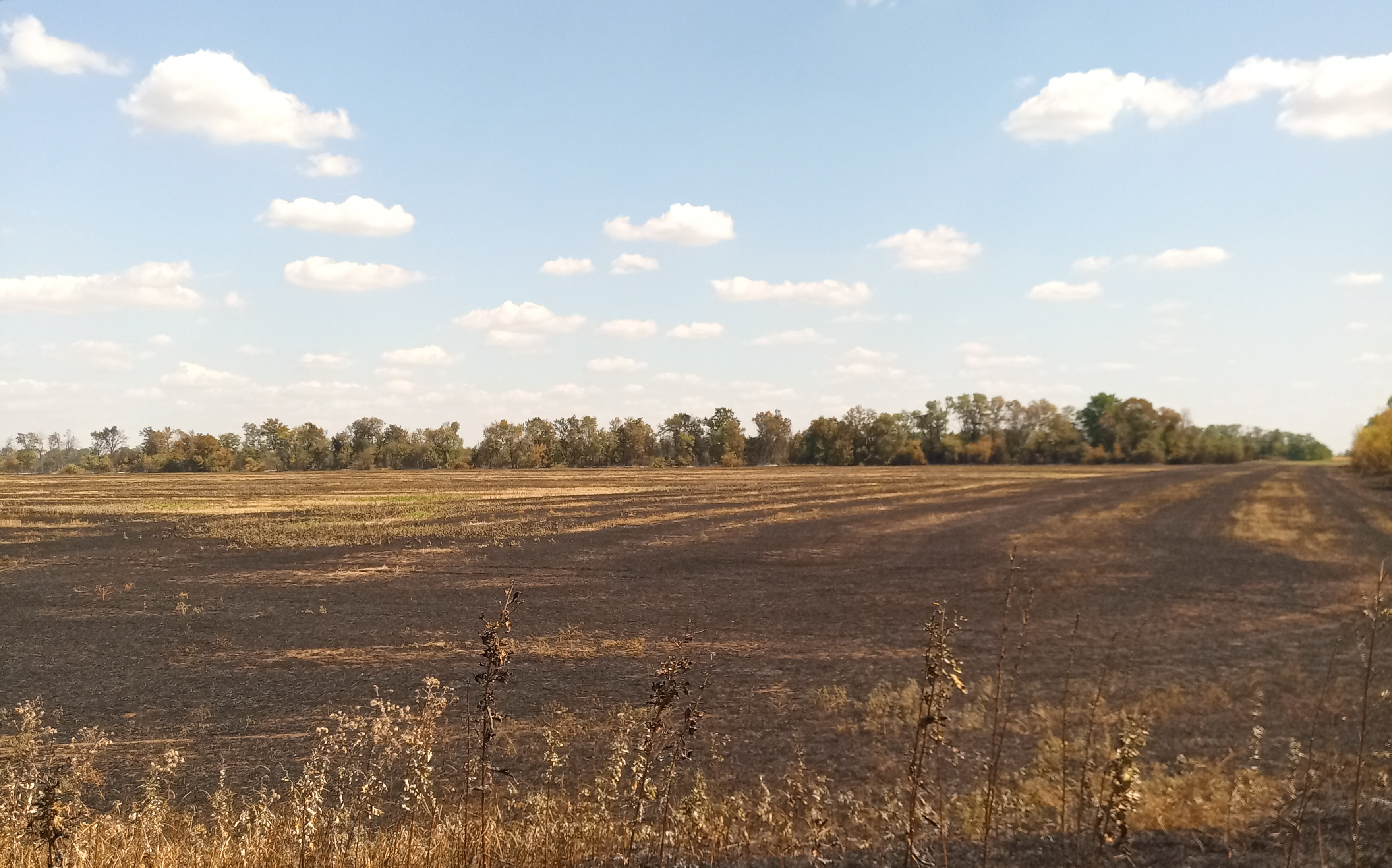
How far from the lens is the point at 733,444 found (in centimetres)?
13688

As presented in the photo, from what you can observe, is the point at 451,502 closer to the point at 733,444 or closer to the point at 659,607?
the point at 659,607

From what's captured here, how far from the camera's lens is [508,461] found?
130000mm

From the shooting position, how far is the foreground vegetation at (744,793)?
4441 millimetres

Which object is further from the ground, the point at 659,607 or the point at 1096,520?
the point at 1096,520

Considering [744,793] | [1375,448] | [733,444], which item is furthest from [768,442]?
[744,793]

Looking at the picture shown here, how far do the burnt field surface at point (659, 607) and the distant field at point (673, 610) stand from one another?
0.09 meters

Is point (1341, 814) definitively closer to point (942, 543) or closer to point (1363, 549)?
point (942, 543)

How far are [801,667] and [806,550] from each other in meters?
14.8

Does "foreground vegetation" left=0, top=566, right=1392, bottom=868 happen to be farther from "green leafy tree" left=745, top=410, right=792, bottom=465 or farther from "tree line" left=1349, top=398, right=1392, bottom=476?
"green leafy tree" left=745, top=410, right=792, bottom=465

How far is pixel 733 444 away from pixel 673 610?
118914 millimetres

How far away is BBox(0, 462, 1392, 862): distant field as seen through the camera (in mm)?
10766

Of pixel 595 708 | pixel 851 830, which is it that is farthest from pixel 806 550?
pixel 851 830

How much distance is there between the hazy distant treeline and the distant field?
86.6m

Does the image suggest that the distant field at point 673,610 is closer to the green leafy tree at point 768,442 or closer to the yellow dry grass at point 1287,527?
the yellow dry grass at point 1287,527
